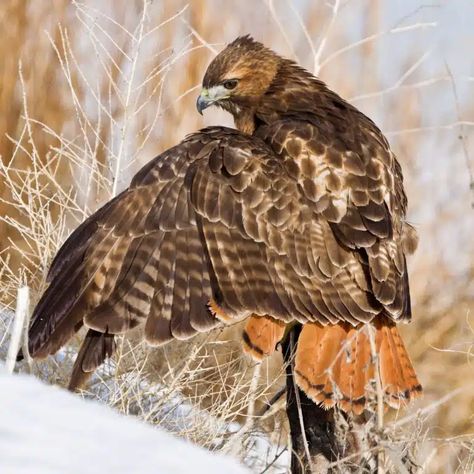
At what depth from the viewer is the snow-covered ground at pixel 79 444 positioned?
1.57m

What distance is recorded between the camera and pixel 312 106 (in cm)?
458

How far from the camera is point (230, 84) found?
4.83 meters

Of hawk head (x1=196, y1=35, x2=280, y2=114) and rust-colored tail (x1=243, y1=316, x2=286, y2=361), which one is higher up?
hawk head (x1=196, y1=35, x2=280, y2=114)

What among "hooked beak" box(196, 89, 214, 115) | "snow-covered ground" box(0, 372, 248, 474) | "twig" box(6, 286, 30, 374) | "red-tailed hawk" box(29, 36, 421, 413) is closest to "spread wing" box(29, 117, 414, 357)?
"red-tailed hawk" box(29, 36, 421, 413)

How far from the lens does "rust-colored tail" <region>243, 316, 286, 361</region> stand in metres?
3.96

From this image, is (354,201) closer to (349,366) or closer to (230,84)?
(349,366)

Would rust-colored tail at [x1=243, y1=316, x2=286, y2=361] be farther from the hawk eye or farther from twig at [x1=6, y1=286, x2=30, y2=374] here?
the hawk eye

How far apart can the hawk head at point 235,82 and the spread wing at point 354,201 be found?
1.34 ft

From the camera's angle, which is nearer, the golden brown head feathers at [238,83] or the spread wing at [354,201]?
the spread wing at [354,201]

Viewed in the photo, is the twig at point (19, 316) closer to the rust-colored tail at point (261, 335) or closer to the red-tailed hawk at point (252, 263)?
the red-tailed hawk at point (252, 263)

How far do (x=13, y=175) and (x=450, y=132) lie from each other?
2362mm

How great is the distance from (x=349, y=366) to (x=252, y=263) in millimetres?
486

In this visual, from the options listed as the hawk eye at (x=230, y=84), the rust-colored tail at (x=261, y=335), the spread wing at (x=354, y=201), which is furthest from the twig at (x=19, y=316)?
the hawk eye at (x=230, y=84)

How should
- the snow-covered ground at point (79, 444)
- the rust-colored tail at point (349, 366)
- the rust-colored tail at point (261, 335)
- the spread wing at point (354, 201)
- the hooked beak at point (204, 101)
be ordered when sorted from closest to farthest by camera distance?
the snow-covered ground at point (79, 444), the rust-colored tail at point (349, 366), the rust-colored tail at point (261, 335), the spread wing at point (354, 201), the hooked beak at point (204, 101)
